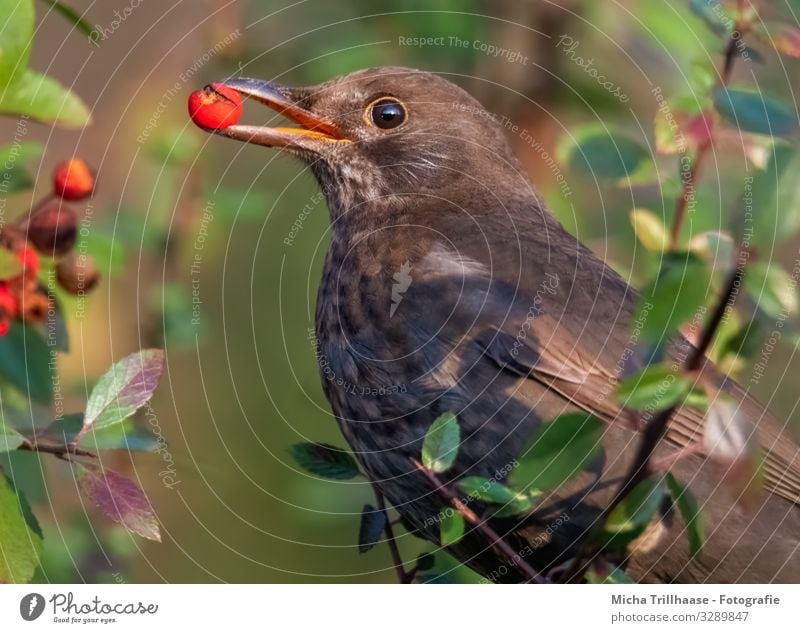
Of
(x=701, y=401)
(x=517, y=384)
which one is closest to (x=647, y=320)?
(x=701, y=401)

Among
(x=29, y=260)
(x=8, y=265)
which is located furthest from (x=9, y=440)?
(x=29, y=260)

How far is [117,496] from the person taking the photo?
11.3 ft

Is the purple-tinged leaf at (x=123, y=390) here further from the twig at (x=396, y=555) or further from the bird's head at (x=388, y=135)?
the bird's head at (x=388, y=135)

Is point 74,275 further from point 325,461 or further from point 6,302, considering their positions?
point 325,461

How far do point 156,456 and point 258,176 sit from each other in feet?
3.96

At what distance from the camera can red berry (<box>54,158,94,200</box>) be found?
3.65m

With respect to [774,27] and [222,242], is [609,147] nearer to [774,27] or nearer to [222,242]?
[774,27]

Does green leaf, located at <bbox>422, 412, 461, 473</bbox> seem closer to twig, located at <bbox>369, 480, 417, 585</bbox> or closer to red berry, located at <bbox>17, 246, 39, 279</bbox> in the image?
twig, located at <bbox>369, 480, 417, 585</bbox>

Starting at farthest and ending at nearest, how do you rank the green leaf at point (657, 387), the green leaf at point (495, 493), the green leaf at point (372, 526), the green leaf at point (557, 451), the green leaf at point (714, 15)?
1. the green leaf at point (372, 526)
2. the green leaf at point (714, 15)
3. the green leaf at point (495, 493)
4. the green leaf at point (557, 451)
5. the green leaf at point (657, 387)

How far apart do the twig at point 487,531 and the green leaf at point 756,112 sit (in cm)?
132

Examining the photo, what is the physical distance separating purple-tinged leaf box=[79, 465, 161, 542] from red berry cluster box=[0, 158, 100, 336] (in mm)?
526

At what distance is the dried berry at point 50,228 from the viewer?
359cm

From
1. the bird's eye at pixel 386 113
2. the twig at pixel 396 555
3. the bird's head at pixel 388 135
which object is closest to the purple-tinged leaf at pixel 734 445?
the twig at pixel 396 555

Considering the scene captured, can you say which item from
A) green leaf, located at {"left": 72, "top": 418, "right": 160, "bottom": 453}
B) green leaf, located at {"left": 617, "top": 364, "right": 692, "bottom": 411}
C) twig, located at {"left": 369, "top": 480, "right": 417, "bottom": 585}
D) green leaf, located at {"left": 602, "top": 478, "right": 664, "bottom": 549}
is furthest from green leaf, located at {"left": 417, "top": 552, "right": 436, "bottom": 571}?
green leaf, located at {"left": 617, "top": 364, "right": 692, "bottom": 411}
